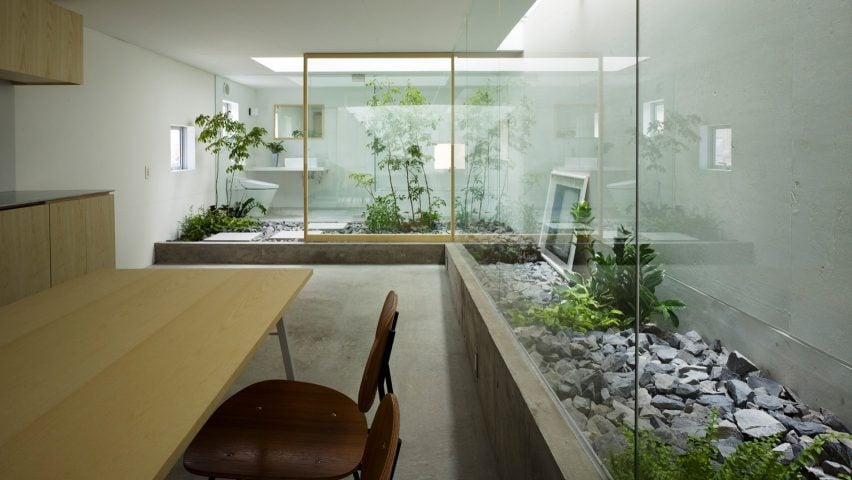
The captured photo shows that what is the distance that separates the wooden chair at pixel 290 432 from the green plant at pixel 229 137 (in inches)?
309

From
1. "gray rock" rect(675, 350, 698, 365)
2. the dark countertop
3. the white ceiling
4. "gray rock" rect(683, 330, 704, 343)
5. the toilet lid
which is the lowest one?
"gray rock" rect(675, 350, 698, 365)

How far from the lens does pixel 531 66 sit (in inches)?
109

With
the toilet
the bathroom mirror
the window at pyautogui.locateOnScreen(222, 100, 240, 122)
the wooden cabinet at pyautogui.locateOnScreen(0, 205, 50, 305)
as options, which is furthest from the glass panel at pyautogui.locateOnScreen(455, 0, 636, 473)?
the window at pyautogui.locateOnScreen(222, 100, 240, 122)

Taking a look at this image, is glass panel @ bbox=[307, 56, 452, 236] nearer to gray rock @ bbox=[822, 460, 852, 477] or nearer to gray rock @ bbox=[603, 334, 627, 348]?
gray rock @ bbox=[603, 334, 627, 348]

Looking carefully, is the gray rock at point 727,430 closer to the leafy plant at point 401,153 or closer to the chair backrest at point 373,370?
the chair backrest at point 373,370

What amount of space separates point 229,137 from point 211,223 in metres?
1.50

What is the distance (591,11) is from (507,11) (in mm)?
1915

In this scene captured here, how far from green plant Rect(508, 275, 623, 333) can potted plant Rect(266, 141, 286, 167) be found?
7.99m

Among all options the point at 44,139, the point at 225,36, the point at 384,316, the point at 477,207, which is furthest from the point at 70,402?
the point at 225,36

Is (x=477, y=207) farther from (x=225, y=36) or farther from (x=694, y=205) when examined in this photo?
(x=694, y=205)

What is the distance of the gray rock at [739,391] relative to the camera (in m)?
1.00

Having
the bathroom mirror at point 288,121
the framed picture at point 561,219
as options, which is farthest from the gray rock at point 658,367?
the bathroom mirror at point 288,121

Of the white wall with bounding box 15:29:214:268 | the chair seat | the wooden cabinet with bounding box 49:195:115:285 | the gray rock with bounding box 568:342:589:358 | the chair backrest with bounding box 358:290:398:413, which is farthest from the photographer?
the white wall with bounding box 15:29:214:268

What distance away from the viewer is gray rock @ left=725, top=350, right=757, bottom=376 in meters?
0.97
